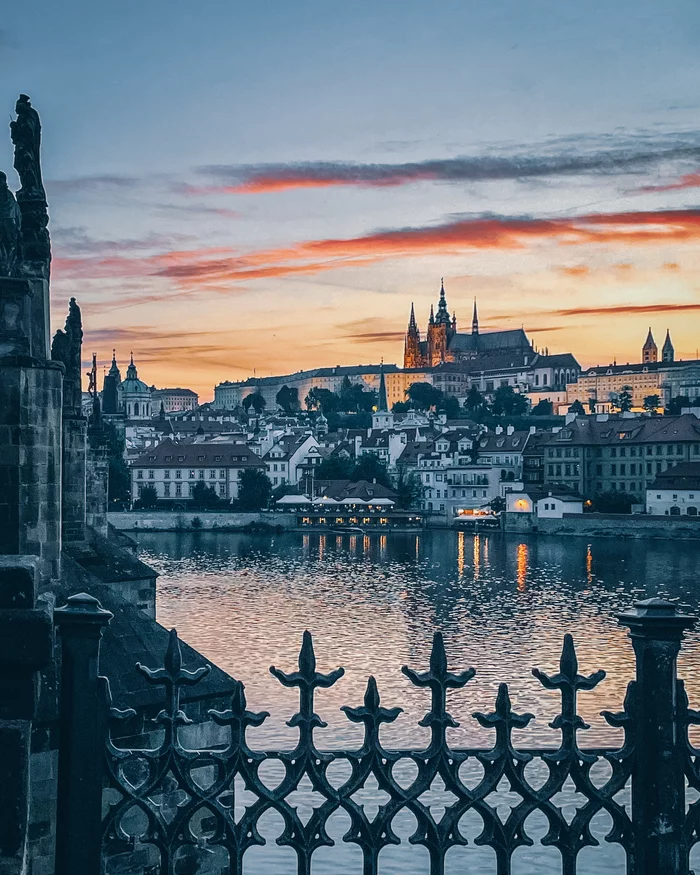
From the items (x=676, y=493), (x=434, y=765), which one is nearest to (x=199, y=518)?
(x=676, y=493)

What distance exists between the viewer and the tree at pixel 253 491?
90.5 metres

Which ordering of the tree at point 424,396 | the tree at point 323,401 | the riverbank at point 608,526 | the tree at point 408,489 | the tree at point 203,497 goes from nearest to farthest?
the riverbank at point 608,526
the tree at point 408,489
the tree at point 203,497
the tree at point 424,396
the tree at point 323,401

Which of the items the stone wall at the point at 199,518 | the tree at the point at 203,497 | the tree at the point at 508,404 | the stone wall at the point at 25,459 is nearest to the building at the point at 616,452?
the stone wall at the point at 199,518

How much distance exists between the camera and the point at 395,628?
37.0 meters

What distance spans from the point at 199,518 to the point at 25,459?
8384 cm

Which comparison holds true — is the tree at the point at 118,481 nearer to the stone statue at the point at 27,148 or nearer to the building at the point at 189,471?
the building at the point at 189,471

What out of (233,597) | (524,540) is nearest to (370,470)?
(524,540)

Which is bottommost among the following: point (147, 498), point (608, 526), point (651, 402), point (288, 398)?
point (608, 526)

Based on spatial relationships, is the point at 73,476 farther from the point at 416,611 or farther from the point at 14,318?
the point at 416,611

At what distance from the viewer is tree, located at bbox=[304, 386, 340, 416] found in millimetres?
174125

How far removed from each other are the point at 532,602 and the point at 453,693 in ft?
59.6

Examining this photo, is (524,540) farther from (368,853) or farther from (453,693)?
(368,853)

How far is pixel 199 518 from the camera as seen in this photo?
87125mm

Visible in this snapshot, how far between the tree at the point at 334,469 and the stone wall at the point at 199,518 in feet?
34.7
